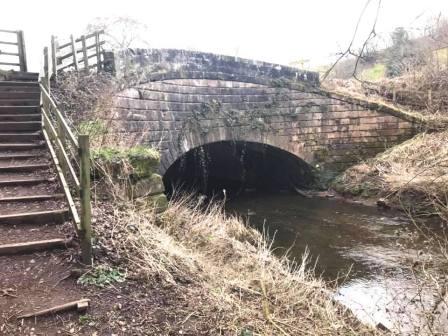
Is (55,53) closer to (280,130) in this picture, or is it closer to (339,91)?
(280,130)

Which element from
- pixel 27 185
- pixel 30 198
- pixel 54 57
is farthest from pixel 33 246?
pixel 54 57

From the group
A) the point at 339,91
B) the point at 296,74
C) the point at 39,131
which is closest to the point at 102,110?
the point at 39,131

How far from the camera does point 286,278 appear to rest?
4703mm

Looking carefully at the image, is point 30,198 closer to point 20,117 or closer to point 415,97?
point 20,117

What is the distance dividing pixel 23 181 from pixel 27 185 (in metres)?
0.07

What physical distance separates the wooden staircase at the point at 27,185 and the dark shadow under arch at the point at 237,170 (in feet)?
21.4

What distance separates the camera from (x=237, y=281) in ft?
14.5

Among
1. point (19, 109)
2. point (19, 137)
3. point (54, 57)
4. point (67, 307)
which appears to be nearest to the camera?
point (67, 307)

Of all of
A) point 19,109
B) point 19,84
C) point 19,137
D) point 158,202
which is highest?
point 19,84

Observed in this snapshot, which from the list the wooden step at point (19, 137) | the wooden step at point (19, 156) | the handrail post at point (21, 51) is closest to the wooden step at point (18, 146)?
the wooden step at point (19, 137)

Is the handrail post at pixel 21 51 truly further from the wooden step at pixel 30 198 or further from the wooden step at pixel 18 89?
the wooden step at pixel 30 198

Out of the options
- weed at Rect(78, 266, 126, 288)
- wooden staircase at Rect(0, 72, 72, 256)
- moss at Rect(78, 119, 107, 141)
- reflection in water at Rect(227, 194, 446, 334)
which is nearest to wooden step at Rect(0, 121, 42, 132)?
wooden staircase at Rect(0, 72, 72, 256)

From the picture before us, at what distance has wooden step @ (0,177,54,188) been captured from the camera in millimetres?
5340

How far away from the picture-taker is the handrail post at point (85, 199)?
12.6 ft
